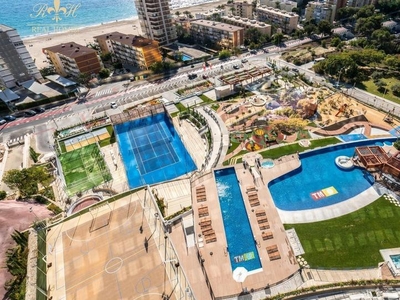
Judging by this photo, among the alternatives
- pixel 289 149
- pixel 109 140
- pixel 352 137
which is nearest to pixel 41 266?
pixel 109 140

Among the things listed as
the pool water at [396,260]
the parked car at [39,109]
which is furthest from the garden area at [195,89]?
the pool water at [396,260]

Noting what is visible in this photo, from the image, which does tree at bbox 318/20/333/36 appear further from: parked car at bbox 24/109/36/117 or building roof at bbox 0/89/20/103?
building roof at bbox 0/89/20/103

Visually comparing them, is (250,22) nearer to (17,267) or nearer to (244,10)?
(244,10)

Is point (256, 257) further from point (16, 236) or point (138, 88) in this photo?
point (138, 88)

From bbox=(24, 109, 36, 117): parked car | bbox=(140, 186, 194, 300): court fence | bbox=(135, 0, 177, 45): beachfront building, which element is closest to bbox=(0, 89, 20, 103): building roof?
bbox=(24, 109, 36, 117): parked car

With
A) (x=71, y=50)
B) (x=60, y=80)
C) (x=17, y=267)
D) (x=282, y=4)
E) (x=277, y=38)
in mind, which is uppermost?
(x=71, y=50)

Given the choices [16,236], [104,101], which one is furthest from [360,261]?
[104,101]
